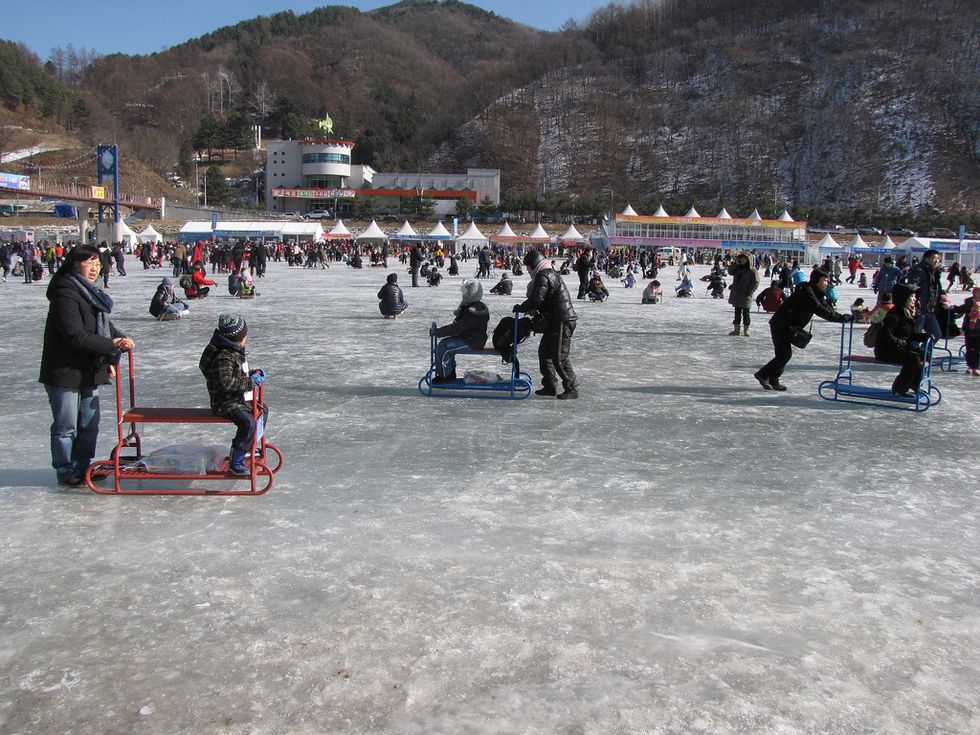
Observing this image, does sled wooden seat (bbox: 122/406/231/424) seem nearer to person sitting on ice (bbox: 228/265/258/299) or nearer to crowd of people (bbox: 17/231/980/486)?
crowd of people (bbox: 17/231/980/486)

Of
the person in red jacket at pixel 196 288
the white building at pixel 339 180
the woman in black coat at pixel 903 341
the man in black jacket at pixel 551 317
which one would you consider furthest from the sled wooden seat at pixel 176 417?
the white building at pixel 339 180

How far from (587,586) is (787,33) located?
134077mm

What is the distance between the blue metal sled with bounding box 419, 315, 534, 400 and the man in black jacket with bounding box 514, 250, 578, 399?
166 millimetres

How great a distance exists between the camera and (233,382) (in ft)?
13.9

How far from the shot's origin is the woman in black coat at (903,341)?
675 centimetres

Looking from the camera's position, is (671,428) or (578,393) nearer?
(671,428)

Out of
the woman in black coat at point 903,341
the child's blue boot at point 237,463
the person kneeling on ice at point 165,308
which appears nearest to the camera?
the child's blue boot at point 237,463

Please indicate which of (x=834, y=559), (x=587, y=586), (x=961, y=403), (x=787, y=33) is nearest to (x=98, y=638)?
(x=587, y=586)

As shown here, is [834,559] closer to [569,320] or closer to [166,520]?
[166,520]

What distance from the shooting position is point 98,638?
8.93ft

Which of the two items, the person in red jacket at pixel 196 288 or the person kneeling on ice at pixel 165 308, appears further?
the person in red jacket at pixel 196 288

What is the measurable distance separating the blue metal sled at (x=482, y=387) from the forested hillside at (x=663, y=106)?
264 feet

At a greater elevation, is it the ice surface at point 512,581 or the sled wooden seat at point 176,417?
the sled wooden seat at point 176,417

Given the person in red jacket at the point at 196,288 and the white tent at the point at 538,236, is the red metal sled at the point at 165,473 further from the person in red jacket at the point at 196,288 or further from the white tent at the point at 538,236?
the white tent at the point at 538,236
